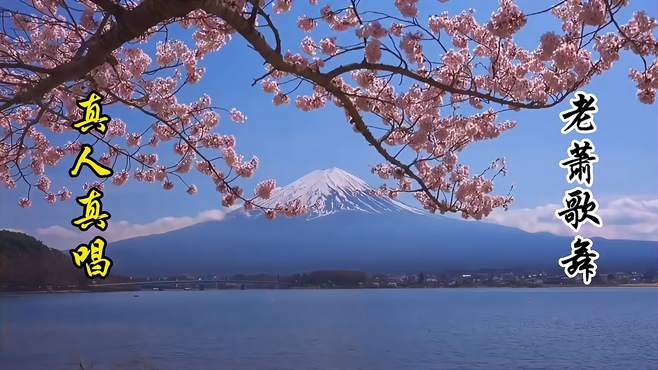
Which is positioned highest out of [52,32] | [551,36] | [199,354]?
[52,32]

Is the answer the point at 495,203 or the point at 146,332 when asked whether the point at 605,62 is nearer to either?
the point at 495,203

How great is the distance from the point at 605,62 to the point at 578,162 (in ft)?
6.51

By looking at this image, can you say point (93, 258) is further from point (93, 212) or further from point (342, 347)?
point (342, 347)

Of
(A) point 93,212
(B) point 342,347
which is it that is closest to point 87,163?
(A) point 93,212

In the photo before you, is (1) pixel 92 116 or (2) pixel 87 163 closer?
(1) pixel 92 116

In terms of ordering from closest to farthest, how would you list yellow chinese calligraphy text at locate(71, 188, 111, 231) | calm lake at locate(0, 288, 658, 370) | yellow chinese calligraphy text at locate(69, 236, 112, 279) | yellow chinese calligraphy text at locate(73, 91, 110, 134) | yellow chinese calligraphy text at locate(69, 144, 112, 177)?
yellow chinese calligraphy text at locate(73, 91, 110, 134) < yellow chinese calligraphy text at locate(69, 144, 112, 177) < yellow chinese calligraphy text at locate(71, 188, 111, 231) < yellow chinese calligraphy text at locate(69, 236, 112, 279) < calm lake at locate(0, 288, 658, 370)

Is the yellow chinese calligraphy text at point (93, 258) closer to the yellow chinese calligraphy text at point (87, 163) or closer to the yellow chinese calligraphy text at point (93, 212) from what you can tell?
Answer: the yellow chinese calligraphy text at point (93, 212)

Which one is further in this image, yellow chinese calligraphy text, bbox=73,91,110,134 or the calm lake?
the calm lake

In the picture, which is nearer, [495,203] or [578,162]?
[495,203]

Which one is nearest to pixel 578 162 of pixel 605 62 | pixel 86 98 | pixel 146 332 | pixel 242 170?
pixel 605 62

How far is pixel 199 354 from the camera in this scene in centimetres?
2022

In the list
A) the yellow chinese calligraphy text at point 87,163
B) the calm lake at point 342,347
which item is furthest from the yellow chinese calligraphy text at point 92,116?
the calm lake at point 342,347

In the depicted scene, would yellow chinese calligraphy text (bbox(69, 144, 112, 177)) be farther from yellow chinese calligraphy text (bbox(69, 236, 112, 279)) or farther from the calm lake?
the calm lake

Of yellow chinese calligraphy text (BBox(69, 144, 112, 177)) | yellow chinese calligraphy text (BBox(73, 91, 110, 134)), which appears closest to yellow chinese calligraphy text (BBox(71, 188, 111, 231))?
yellow chinese calligraphy text (BBox(69, 144, 112, 177))
